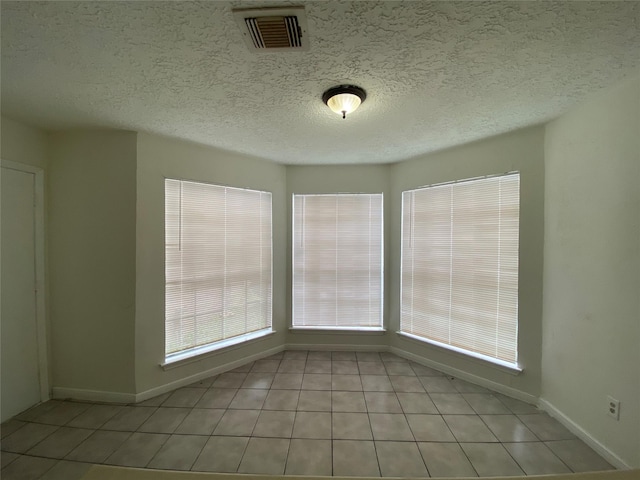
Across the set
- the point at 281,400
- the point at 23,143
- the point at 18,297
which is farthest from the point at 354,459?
the point at 23,143

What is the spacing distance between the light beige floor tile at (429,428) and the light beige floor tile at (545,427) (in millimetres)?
663

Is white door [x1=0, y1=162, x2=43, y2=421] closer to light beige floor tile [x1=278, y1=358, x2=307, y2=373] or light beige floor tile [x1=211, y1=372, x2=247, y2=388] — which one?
light beige floor tile [x1=211, y1=372, x2=247, y2=388]

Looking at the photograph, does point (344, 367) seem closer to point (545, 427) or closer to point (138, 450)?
point (545, 427)

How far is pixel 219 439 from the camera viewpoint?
1810 mm

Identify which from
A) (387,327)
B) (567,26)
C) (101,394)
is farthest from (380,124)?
(101,394)

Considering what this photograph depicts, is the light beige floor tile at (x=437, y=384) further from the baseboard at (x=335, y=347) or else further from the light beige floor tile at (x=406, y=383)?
the baseboard at (x=335, y=347)

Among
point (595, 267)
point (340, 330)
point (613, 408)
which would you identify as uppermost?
point (595, 267)

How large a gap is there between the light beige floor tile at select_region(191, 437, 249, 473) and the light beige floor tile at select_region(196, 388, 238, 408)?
0.40 meters

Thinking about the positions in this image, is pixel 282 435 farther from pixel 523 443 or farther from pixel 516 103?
pixel 516 103

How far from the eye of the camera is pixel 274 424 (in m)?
1.96

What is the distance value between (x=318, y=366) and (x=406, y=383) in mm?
950

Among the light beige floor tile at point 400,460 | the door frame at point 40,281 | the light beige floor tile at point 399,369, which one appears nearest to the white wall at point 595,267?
the light beige floor tile at point 399,369

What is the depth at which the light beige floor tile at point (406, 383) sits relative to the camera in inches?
95.3

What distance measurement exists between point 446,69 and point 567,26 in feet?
1.61
